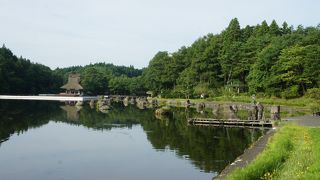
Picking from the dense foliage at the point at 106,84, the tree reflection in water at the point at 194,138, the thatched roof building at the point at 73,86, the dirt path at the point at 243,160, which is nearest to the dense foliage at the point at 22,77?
the dense foliage at the point at 106,84

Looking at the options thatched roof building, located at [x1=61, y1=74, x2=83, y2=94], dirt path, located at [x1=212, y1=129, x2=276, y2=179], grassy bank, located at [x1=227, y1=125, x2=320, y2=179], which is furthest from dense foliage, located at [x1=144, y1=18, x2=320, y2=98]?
grassy bank, located at [x1=227, y1=125, x2=320, y2=179]

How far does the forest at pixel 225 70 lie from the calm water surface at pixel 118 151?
753 inches

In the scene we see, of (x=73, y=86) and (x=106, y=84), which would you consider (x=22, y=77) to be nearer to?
(x=73, y=86)

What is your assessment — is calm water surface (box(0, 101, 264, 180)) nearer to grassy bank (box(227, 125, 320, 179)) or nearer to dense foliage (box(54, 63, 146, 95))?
grassy bank (box(227, 125, 320, 179))

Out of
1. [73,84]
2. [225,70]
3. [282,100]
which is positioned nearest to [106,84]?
[73,84]

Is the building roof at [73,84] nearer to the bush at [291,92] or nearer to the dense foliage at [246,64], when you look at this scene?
the dense foliage at [246,64]

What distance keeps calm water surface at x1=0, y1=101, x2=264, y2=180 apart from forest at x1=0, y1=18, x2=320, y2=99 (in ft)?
62.7

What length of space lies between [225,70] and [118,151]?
53.7 meters

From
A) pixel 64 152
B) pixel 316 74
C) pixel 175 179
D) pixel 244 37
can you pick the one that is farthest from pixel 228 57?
pixel 175 179

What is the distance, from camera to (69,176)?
17.9 metres

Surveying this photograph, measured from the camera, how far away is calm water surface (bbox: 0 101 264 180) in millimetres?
18672

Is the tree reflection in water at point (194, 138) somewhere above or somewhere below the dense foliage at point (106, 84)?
below

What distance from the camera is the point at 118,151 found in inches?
983

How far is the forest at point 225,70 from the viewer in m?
58.0
